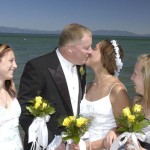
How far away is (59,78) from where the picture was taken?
16.9ft

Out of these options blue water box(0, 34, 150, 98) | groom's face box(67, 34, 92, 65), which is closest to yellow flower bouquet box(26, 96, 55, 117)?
groom's face box(67, 34, 92, 65)

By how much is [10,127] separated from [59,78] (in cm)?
99

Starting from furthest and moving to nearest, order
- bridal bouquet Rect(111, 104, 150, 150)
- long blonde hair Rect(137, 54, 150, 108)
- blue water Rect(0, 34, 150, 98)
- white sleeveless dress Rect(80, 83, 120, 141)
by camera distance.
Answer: blue water Rect(0, 34, 150, 98) → white sleeveless dress Rect(80, 83, 120, 141) → long blonde hair Rect(137, 54, 150, 108) → bridal bouquet Rect(111, 104, 150, 150)

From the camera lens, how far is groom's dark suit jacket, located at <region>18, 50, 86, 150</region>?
5.00 meters

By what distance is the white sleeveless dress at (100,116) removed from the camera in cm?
489

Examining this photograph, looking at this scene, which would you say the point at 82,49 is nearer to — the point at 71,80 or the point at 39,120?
the point at 71,80

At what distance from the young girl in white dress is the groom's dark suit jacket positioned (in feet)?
0.92

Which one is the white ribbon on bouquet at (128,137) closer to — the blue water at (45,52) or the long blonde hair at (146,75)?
the long blonde hair at (146,75)

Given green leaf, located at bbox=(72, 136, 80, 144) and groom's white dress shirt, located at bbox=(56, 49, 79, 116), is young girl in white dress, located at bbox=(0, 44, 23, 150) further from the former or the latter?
green leaf, located at bbox=(72, 136, 80, 144)

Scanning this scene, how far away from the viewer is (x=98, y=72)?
5254mm

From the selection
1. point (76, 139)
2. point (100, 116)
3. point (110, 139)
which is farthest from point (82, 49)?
point (76, 139)

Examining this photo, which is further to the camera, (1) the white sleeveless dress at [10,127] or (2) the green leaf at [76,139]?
(1) the white sleeveless dress at [10,127]

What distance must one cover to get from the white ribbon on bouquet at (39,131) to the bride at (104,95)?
56 cm

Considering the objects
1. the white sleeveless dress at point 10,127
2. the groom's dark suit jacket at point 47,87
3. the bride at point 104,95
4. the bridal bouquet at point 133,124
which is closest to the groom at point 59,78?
the groom's dark suit jacket at point 47,87
